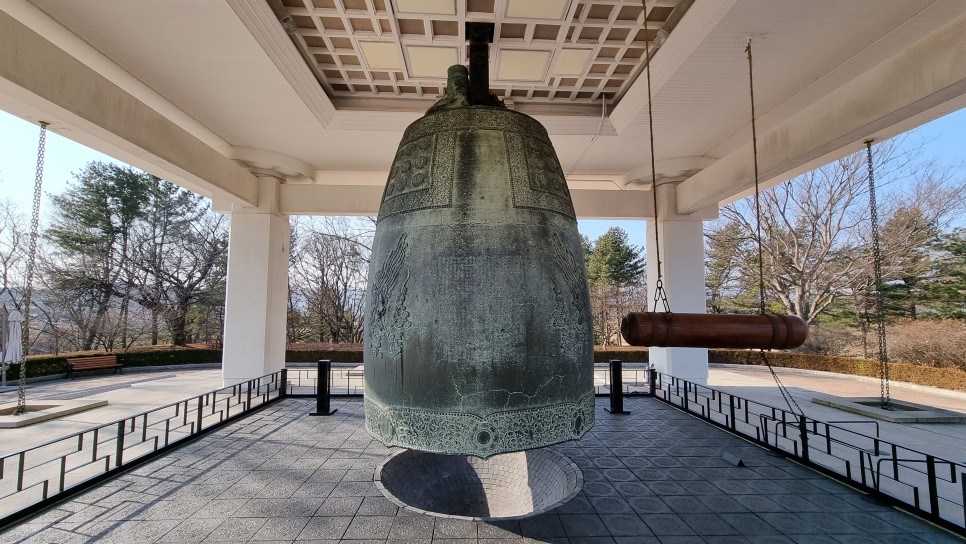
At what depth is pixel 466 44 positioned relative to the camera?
19.4ft

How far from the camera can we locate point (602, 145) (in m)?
9.04

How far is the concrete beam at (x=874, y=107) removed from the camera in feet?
14.6

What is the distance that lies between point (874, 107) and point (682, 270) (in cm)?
553

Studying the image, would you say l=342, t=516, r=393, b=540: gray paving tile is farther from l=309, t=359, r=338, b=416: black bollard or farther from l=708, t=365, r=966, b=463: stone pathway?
l=708, t=365, r=966, b=463: stone pathway

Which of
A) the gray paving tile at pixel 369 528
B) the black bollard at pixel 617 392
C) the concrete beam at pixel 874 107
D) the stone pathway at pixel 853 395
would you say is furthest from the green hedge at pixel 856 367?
the gray paving tile at pixel 369 528

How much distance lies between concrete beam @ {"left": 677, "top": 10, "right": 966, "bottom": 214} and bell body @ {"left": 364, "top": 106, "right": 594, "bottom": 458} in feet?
17.0

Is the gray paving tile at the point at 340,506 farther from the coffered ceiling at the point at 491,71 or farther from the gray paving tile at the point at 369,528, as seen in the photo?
the coffered ceiling at the point at 491,71

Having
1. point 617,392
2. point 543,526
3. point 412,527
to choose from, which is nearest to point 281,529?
point 412,527

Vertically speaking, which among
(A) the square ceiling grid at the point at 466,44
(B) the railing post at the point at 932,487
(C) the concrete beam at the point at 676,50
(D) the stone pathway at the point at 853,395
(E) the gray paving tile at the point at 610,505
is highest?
(A) the square ceiling grid at the point at 466,44

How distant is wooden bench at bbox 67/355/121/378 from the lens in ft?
45.1

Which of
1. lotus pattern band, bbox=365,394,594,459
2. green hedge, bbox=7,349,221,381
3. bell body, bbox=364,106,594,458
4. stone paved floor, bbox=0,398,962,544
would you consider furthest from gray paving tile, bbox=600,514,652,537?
green hedge, bbox=7,349,221,381

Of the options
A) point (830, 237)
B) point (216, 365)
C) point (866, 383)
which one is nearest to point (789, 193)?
point (830, 237)

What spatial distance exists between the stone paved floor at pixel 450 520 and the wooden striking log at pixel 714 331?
6.14ft

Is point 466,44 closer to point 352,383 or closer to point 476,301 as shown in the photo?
point 476,301
